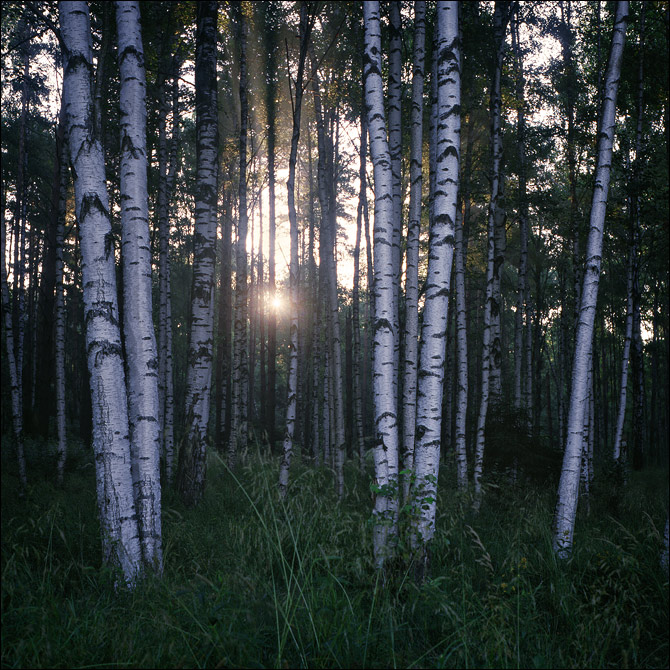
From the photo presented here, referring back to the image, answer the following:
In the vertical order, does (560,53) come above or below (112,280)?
above

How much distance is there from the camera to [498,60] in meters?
7.41

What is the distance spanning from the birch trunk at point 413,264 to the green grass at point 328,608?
1.44m

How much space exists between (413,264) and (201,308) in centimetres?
331

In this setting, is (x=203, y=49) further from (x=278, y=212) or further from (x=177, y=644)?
(x=278, y=212)

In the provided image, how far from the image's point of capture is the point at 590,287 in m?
4.91

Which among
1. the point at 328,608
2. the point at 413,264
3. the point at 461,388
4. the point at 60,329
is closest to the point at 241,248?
the point at 60,329

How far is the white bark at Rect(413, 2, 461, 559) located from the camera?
3924 mm

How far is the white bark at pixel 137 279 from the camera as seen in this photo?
3881 mm

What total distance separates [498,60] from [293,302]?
5.60 meters

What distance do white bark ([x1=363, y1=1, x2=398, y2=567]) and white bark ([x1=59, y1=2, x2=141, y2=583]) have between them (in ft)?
7.08

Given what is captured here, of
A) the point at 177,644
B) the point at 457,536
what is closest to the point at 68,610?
the point at 177,644

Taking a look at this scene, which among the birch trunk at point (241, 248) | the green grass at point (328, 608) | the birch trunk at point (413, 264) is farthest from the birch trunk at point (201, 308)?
the birch trunk at point (413, 264)

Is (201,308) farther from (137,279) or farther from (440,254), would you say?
(440,254)

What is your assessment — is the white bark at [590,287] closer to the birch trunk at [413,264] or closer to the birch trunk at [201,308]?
the birch trunk at [413,264]
